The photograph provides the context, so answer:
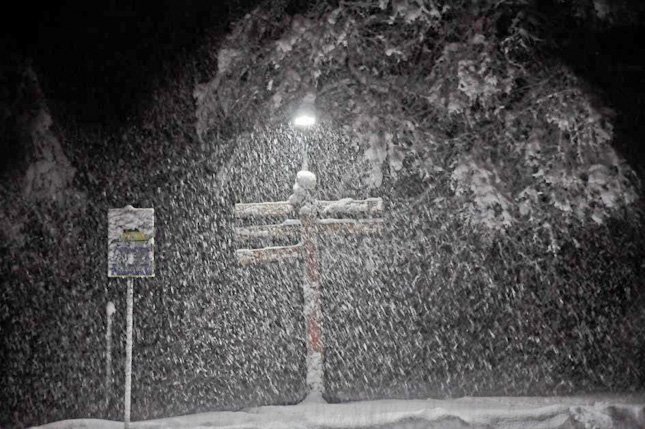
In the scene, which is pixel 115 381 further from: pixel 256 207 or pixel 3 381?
pixel 256 207

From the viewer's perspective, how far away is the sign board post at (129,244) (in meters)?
6.80

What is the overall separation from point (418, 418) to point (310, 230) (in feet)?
9.46

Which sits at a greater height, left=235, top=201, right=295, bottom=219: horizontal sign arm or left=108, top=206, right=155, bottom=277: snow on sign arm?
left=235, top=201, right=295, bottom=219: horizontal sign arm

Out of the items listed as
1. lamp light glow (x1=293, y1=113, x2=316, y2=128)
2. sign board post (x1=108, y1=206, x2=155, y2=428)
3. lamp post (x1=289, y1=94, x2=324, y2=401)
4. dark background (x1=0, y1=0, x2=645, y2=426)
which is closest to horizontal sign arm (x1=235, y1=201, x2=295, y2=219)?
lamp post (x1=289, y1=94, x2=324, y2=401)

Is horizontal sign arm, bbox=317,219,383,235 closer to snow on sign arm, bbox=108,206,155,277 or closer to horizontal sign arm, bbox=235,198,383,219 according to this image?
horizontal sign arm, bbox=235,198,383,219

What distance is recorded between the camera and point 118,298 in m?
9.77

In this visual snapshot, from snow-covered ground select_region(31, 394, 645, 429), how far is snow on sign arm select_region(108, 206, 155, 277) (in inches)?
82.0

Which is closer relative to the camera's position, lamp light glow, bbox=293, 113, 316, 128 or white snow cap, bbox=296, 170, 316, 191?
lamp light glow, bbox=293, 113, 316, 128

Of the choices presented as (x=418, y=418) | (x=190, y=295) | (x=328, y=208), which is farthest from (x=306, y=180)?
(x=418, y=418)

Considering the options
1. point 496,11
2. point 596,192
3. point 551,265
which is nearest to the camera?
point 596,192

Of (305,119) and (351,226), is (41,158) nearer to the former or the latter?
(305,119)

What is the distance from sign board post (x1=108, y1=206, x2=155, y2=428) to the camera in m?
6.80

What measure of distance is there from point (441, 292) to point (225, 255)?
3.73m

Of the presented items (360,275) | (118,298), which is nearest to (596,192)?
(360,275)
